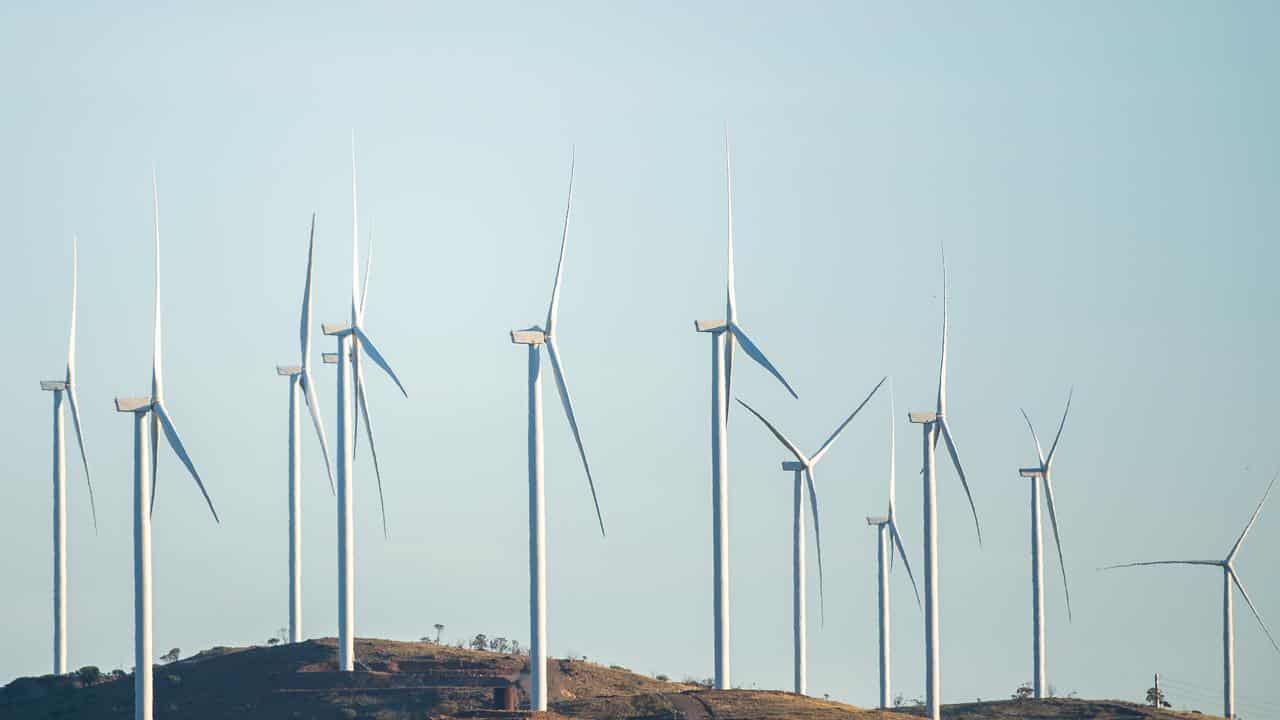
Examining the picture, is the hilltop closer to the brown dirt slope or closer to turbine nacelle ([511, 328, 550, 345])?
the brown dirt slope

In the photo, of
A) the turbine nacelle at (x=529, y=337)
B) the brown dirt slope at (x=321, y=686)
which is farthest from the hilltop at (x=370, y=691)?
the turbine nacelle at (x=529, y=337)

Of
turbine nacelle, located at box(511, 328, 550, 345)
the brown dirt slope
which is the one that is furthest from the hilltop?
turbine nacelle, located at box(511, 328, 550, 345)

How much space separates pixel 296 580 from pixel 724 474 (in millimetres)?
42114

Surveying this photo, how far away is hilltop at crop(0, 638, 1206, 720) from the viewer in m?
143

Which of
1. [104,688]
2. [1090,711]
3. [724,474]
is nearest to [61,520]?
[104,688]

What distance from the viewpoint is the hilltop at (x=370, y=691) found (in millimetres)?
142750

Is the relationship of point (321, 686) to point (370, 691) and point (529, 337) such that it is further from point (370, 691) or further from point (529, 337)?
point (529, 337)

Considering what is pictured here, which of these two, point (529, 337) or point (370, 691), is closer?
point (529, 337)

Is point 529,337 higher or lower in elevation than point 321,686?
higher

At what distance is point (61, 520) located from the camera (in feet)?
551

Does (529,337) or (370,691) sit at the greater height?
(529,337)

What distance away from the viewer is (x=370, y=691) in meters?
148

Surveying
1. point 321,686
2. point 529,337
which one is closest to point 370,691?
point 321,686

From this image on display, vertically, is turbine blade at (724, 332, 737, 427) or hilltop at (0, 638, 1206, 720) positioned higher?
turbine blade at (724, 332, 737, 427)
